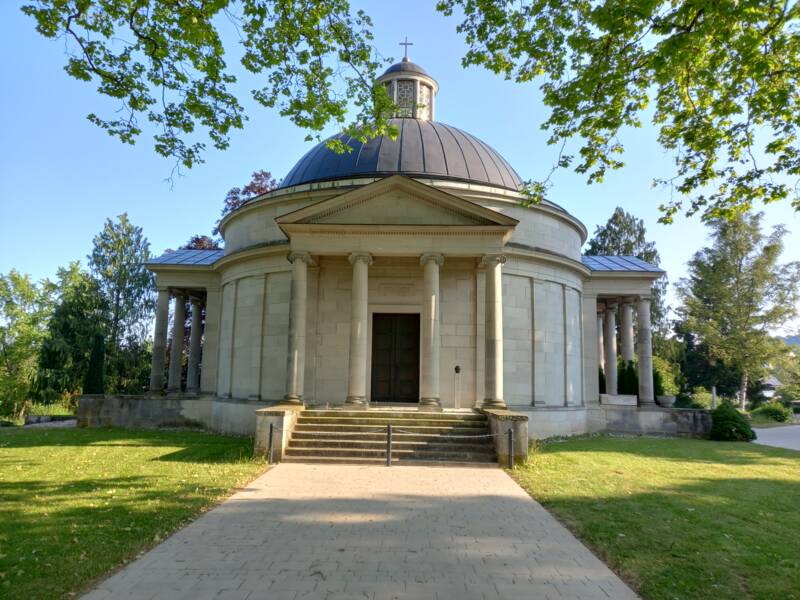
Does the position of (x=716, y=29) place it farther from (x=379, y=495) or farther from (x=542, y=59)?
(x=379, y=495)

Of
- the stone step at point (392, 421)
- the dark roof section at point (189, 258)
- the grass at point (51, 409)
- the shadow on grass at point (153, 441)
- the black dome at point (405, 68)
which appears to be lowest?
the grass at point (51, 409)

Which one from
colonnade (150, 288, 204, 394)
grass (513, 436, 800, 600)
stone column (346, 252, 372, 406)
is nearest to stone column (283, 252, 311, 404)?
stone column (346, 252, 372, 406)

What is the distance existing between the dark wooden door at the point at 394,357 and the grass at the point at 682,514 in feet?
17.5

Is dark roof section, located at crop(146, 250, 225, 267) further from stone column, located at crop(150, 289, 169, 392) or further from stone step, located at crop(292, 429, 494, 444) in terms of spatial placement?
stone step, located at crop(292, 429, 494, 444)

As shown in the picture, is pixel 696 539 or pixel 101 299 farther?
pixel 101 299

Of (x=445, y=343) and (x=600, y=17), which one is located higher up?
(x=600, y=17)

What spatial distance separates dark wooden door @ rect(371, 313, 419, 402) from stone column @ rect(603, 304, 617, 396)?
11.2 m

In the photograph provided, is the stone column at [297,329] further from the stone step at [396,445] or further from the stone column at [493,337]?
the stone column at [493,337]

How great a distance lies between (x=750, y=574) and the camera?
5555 millimetres

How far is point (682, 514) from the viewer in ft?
26.4

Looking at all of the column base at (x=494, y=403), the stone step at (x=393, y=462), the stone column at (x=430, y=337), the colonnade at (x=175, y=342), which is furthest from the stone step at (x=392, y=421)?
the colonnade at (x=175, y=342)

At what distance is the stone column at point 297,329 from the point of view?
593 inches

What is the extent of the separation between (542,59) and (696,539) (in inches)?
319

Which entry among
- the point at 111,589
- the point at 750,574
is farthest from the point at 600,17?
the point at 111,589
